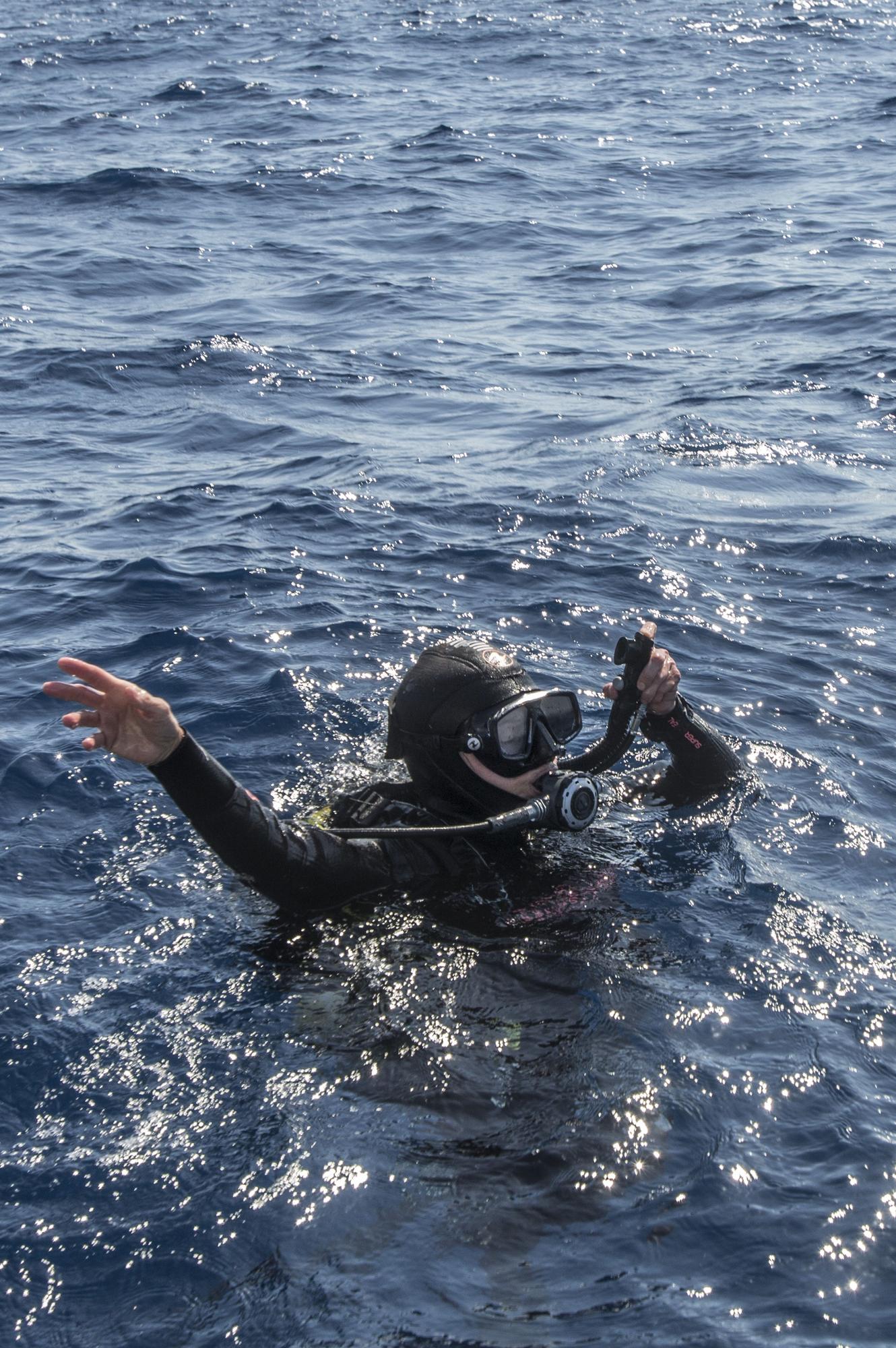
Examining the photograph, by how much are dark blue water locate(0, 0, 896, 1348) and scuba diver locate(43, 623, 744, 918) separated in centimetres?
23

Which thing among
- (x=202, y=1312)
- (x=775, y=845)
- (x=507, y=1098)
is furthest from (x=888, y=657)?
(x=202, y=1312)

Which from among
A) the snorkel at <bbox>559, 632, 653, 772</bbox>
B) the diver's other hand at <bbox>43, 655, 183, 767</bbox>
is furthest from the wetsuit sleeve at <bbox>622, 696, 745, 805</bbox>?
the diver's other hand at <bbox>43, 655, 183, 767</bbox>

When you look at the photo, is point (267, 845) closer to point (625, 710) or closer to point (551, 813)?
point (551, 813)

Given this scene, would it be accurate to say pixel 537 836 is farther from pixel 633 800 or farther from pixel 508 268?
pixel 508 268

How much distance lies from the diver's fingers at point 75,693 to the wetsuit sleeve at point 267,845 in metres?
0.29

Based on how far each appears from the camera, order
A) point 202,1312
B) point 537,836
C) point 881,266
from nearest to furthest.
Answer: point 202,1312, point 537,836, point 881,266

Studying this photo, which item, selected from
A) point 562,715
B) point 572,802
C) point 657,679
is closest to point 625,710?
point 657,679

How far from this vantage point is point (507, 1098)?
13.6 feet

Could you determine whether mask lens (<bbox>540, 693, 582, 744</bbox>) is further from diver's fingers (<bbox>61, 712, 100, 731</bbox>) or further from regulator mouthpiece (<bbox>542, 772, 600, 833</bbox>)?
diver's fingers (<bbox>61, 712, 100, 731</bbox>)

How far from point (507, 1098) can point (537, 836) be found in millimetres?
1380

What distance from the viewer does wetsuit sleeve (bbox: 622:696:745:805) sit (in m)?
5.50

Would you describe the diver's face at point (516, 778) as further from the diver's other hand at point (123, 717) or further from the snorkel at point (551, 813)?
the diver's other hand at point (123, 717)

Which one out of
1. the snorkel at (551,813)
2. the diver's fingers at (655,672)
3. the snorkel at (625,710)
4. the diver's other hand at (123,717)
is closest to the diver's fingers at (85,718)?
the diver's other hand at (123,717)

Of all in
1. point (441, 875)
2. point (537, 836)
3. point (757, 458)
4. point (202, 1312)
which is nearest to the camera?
point (202, 1312)
